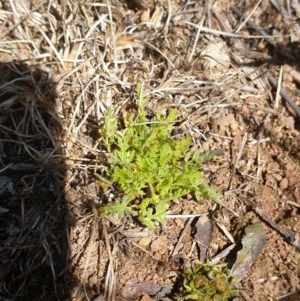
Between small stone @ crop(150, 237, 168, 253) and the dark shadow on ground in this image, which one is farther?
small stone @ crop(150, 237, 168, 253)

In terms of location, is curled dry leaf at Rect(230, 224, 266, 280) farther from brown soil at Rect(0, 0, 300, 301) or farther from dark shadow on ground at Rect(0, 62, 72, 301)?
dark shadow on ground at Rect(0, 62, 72, 301)

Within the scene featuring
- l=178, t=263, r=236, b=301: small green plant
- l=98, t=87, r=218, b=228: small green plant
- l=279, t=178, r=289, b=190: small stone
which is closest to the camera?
l=178, t=263, r=236, b=301: small green plant

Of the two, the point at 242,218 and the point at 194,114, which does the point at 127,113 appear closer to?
the point at 194,114

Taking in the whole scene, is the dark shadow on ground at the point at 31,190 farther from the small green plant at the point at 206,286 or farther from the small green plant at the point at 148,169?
the small green plant at the point at 206,286

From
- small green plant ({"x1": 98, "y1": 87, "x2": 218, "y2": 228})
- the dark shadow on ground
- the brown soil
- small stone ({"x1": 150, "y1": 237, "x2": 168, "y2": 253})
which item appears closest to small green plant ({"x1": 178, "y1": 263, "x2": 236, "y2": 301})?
the brown soil

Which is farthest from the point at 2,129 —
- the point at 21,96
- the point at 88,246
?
the point at 88,246

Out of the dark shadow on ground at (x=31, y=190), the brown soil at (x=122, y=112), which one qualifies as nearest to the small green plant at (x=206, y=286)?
the brown soil at (x=122, y=112)

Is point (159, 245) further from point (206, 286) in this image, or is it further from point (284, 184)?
point (284, 184)
